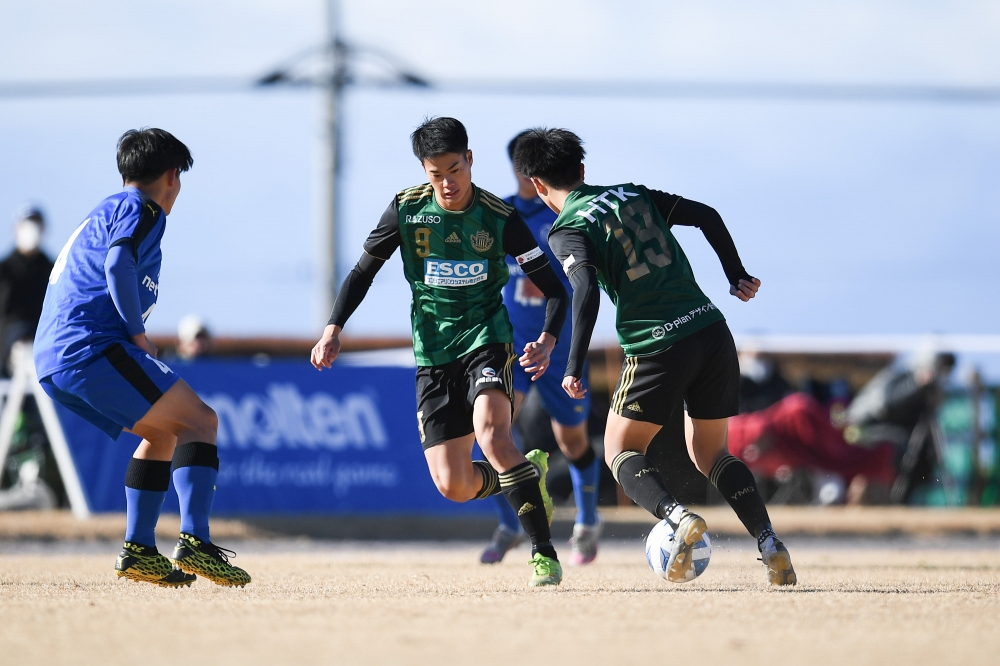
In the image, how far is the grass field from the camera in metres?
3.76

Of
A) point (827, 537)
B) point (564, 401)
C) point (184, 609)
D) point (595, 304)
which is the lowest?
point (827, 537)

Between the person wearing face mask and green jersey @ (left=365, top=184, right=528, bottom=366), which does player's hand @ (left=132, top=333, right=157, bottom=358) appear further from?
the person wearing face mask

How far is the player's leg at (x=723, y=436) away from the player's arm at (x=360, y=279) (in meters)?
1.60

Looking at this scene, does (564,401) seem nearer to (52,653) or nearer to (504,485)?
(504,485)

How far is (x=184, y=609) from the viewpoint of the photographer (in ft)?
15.5

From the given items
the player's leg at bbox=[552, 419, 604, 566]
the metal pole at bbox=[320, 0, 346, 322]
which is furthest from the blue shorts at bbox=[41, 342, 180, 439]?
the metal pole at bbox=[320, 0, 346, 322]

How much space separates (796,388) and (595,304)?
9.45 metres

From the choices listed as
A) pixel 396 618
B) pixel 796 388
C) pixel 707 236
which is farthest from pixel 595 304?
pixel 796 388

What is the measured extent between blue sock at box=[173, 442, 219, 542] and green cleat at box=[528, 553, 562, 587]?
4.93 ft

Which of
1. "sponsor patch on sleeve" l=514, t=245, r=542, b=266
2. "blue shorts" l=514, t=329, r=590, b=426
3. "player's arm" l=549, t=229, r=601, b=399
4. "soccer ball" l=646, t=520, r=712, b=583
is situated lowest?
"soccer ball" l=646, t=520, r=712, b=583

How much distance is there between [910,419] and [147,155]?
1026 centimetres

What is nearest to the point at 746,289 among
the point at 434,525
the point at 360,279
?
the point at 360,279

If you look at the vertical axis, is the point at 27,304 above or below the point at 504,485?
above

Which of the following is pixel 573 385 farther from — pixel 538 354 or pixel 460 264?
pixel 460 264
